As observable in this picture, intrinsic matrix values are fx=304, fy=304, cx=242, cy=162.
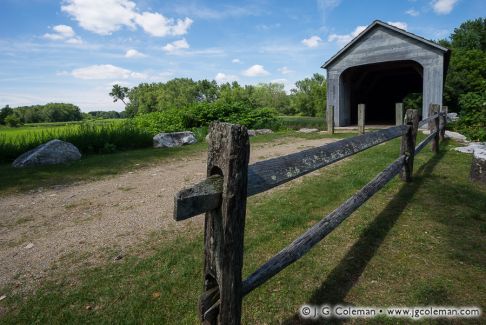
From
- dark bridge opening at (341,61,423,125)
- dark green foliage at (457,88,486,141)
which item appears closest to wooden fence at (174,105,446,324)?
dark green foliage at (457,88,486,141)

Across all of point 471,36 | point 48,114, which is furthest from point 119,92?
point 471,36

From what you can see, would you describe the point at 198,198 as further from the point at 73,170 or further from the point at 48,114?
the point at 48,114

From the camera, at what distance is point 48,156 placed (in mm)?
9391

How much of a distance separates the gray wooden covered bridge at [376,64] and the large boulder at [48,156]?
12.1 m

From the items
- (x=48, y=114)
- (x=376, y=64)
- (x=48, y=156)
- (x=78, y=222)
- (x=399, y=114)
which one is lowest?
(x=78, y=222)

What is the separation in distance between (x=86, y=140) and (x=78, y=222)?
7812 mm

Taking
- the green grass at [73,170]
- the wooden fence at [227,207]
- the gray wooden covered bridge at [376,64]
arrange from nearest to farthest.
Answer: the wooden fence at [227,207] < the green grass at [73,170] < the gray wooden covered bridge at [376,64]

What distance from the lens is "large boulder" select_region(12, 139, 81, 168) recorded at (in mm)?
9172

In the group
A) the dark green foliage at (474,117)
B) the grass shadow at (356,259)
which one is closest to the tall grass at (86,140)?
the grass shadow at (356,259)

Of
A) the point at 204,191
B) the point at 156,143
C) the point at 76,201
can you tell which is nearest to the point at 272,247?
the point at 204,191

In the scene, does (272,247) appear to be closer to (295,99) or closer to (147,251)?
(147,251)

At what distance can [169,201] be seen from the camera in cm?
559

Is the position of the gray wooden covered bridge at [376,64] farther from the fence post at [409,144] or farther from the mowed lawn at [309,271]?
the mowed lawn at [309,271]

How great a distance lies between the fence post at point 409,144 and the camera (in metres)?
5.95
